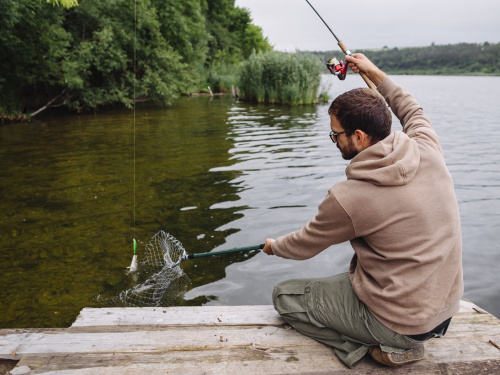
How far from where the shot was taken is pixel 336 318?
112 inches

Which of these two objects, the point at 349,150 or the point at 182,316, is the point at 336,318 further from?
the point at 182,316

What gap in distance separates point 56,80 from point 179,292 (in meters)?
18.1

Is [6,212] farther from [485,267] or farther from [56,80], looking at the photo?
[56,80]

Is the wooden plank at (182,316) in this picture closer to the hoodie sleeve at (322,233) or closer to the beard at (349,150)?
the hoodie sleeve at (322,233)

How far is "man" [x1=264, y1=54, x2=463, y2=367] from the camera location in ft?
7.70

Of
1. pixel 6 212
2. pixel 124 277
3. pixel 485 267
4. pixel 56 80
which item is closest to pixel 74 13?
pixel 56 80

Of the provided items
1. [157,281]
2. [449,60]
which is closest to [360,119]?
[157,281]

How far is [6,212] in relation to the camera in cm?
715

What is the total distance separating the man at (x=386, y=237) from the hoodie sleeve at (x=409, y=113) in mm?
17

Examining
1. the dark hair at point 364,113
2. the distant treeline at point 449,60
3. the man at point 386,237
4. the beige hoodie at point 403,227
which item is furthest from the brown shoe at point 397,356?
the distant treeline at point 449,60

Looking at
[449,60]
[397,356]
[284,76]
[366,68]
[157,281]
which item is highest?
[449,60]

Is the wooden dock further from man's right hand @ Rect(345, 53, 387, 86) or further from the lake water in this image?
man's right hand @ Rect(345, 53, 387, 86)

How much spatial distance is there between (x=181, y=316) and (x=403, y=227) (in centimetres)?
198

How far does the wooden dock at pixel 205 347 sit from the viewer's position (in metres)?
2.70
